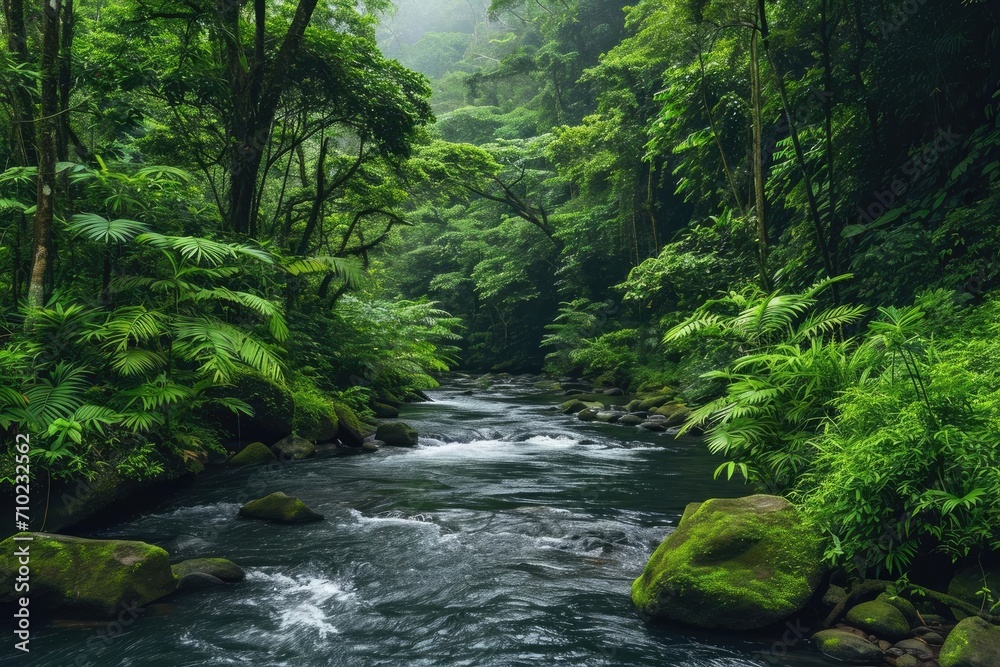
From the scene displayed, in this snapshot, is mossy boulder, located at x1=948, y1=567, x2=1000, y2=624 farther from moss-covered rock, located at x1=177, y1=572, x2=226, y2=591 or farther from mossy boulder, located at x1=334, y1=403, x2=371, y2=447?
mossy boulder, located at x1=334, y1=403, x2=371, y2=447

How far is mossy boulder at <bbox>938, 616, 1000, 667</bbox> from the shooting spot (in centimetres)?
350

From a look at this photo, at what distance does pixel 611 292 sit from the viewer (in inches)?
992

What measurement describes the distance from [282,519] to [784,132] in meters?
12.2

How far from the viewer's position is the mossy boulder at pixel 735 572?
4.34 m

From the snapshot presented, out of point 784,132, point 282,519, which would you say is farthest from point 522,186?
point 282,519

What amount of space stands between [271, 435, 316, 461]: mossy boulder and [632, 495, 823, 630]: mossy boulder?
671cm

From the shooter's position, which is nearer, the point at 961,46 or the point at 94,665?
the point at 94,665

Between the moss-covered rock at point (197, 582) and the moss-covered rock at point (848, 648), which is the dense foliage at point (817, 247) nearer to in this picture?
the moss-covered rock at point (848, 648)

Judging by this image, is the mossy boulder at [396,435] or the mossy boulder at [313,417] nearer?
the mossy boulder at [313,417]

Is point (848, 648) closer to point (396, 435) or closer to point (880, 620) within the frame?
point (880, 620)

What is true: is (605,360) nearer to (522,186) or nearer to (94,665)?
(522,186)

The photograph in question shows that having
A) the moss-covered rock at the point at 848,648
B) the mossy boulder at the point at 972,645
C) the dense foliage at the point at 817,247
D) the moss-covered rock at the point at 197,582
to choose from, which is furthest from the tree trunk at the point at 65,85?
the mossy boulder at the point at 972,645

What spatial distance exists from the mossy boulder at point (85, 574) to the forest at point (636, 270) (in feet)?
3.53

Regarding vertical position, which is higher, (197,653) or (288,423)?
(288,423)
